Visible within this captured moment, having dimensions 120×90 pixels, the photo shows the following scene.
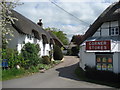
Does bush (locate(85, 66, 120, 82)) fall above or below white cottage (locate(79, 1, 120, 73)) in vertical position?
below

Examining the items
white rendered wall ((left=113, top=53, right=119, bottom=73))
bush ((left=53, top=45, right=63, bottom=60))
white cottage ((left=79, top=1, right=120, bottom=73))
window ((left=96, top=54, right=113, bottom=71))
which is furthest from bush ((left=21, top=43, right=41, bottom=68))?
bush ((left=53, top=45, right=63, bottom=60))

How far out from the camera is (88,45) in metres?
15.3

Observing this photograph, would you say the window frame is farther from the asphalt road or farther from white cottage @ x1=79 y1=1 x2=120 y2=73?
the asphalt road

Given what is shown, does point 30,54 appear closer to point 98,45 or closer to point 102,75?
point 98,45

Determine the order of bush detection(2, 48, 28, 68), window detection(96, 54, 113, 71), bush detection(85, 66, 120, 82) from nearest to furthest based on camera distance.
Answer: bush detection(85, 66, 120, 82)
window detection(96, 54, 113, 71)
bush detection(2, 48, 28, 68)

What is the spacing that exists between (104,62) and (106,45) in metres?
1.83

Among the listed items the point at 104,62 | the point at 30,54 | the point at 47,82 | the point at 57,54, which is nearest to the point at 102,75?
the point at 104,62

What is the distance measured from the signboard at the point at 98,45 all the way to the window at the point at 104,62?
3.38 feet

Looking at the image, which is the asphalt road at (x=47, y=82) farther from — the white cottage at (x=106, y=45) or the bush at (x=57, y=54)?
the bush at (x=57, y=54)

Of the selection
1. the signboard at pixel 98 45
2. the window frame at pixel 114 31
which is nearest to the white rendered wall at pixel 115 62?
the signboard at pixel 98 45

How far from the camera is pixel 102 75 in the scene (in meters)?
13.9

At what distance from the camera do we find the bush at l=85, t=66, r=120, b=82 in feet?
44.0

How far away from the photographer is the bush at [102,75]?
1340 cm

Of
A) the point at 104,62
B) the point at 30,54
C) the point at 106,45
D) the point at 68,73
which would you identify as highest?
the point at 106,45
